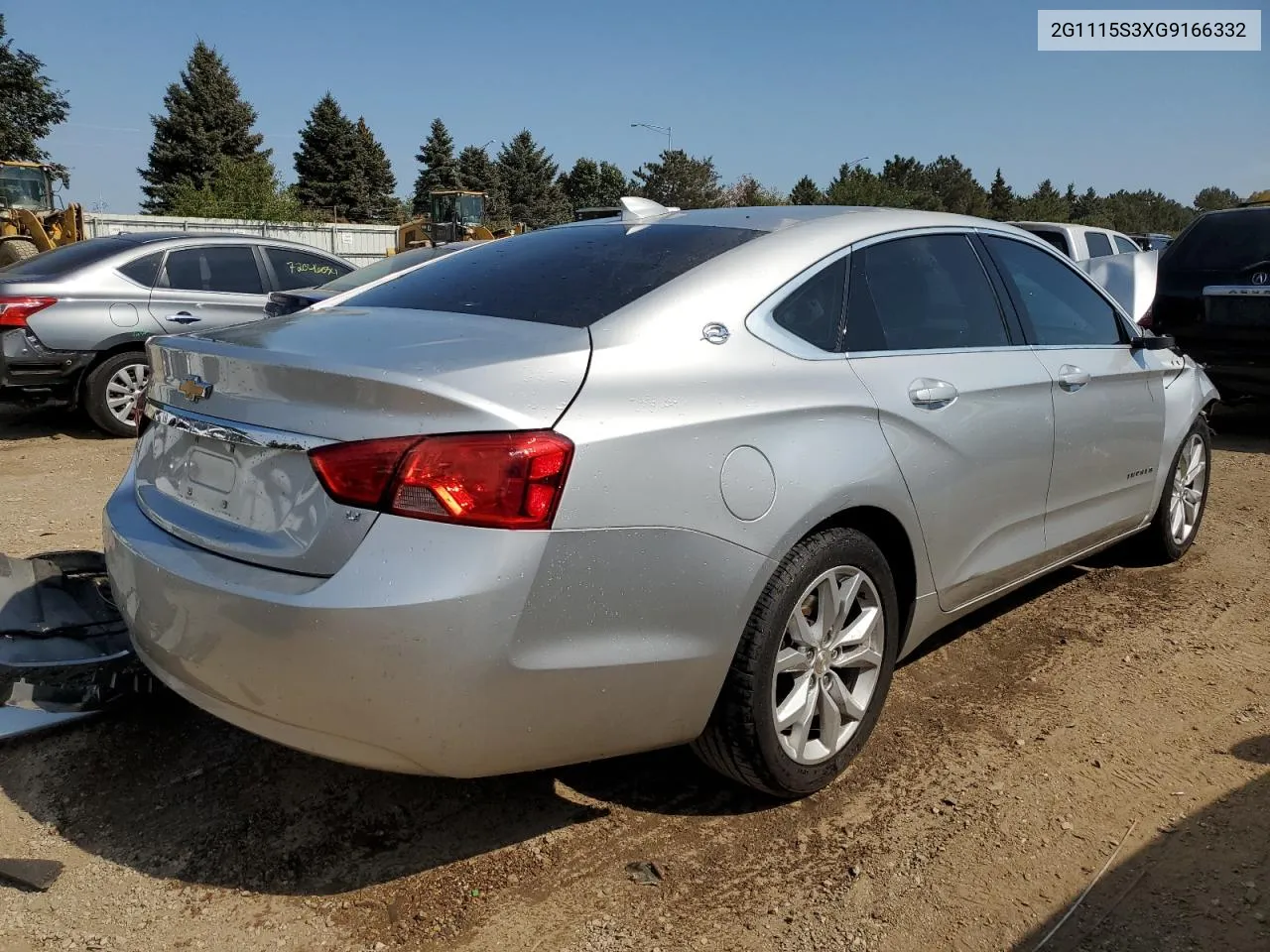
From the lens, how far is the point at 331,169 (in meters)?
65.9

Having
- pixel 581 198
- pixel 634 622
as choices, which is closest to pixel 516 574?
pixel 634 622

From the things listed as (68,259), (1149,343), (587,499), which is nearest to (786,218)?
(587,499)

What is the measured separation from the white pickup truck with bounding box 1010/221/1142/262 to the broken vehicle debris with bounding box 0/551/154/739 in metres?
10.1

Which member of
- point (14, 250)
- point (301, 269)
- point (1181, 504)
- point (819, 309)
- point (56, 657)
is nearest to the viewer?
point (819, 309)

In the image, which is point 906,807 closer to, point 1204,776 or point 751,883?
point 751,883

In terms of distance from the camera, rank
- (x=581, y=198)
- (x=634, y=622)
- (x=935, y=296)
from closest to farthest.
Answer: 1. (x=634, y=622)
2. (x=935, y=296)
3. (x=581, y=198)

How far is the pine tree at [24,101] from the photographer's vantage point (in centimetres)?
5147

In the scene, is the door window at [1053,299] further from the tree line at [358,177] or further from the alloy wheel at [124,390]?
the tree line at [358,177]

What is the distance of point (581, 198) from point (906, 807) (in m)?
84.1

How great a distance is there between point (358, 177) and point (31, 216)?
52.9 metres

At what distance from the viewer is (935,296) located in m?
3.30

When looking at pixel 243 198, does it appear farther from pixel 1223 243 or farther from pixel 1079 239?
pixel 1223 243

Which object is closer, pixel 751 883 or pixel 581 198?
pixel 751 883

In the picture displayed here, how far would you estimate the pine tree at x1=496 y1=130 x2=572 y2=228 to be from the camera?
8050 cm
